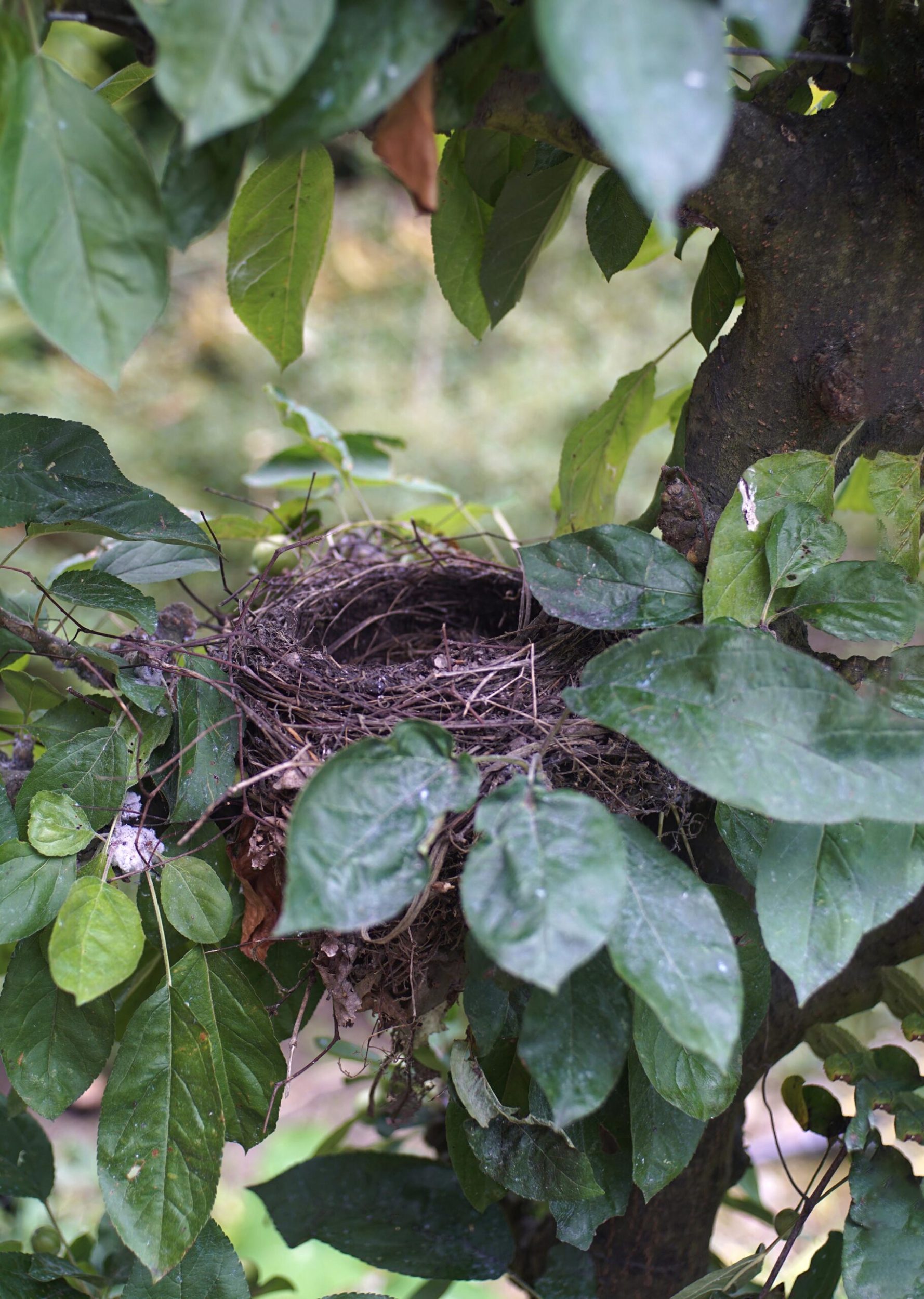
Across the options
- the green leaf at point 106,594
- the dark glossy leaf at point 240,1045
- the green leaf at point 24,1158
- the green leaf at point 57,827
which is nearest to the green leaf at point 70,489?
the green leaf at point 106,594

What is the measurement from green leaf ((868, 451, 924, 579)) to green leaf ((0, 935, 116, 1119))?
52cm

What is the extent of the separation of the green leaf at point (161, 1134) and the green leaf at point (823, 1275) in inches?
16.7

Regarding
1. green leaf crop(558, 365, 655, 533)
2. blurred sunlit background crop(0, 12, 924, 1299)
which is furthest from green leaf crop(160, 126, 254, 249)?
blurred sunlit background crop(0, 12, 924, 1299)

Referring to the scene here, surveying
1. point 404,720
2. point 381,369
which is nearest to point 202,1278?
point 404,720

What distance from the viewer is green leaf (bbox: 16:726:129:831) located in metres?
0.54

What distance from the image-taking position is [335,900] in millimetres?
336

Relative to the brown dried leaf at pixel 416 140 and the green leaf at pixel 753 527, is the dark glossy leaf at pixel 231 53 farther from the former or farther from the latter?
the green leaf at pixel 753 527

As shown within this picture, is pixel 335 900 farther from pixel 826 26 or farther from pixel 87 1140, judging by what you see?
pixel 87 1140

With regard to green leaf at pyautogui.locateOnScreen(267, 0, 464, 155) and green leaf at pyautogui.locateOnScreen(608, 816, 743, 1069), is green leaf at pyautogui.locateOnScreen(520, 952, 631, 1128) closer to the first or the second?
green leaf at pyautogui.locateOnScreen(608, 816, 743, 1069)

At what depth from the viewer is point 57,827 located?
0.51 metres

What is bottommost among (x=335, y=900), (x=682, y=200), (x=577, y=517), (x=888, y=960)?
(x=888, y=960)

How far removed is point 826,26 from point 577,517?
40cm

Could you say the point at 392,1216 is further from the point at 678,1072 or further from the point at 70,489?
the point at 70,489

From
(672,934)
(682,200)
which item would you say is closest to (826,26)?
(682,200)
